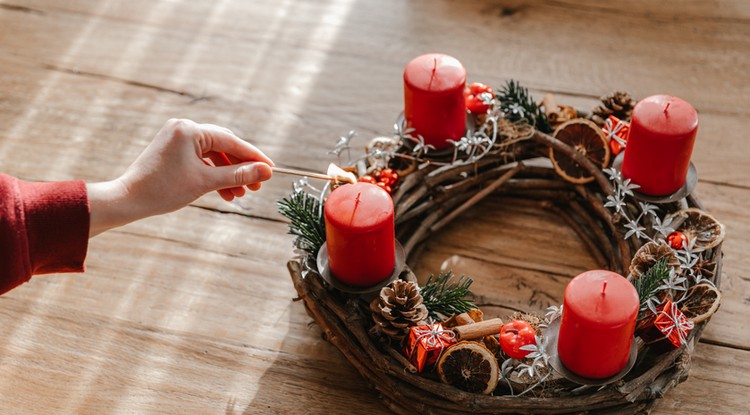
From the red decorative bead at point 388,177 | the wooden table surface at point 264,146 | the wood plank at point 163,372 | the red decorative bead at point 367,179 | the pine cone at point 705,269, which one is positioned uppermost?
the red decorative bead at point 367,179

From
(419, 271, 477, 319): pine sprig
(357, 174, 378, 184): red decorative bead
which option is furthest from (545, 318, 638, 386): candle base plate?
(357, 174, 378, 184): red decorative bead

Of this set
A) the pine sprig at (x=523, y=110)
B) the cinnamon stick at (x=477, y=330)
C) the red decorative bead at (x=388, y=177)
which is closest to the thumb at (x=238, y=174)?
the red decorative bead at (x=388, y=177)

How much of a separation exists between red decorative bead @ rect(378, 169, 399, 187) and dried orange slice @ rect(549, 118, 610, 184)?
25 centimetres

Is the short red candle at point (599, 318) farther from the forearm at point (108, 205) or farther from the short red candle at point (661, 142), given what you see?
the forearm at point (108, 205)

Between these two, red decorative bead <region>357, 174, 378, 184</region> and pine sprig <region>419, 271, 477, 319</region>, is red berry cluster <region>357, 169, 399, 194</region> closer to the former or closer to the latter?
red decorative bead <region>357, 174, 378, 184</region>

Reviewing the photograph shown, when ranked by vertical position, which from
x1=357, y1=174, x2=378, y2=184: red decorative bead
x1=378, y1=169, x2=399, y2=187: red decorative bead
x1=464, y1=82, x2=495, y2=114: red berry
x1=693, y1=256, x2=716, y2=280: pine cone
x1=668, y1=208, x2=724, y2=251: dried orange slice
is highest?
x1=464, y1=82, x2=495, y2=114: red berry

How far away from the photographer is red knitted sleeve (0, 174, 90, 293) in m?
1.01

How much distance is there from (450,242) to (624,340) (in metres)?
0.44

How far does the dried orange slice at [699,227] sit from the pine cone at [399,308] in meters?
0.39

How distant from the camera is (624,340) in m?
0.99

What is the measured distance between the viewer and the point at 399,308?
1076mm

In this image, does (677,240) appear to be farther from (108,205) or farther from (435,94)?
(108,205)

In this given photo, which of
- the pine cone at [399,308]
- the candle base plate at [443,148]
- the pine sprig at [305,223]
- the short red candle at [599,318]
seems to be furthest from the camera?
the candle base plate at [443,148]

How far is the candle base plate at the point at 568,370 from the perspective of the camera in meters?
1.02
